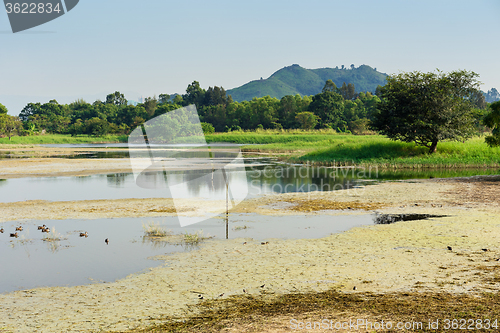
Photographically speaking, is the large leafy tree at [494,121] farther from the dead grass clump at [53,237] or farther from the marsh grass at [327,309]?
the dead grass clump at [53,237]

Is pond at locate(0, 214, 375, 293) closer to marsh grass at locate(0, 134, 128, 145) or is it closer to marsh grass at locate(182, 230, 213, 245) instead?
marsh grass at locate(182, 230, 213, 245)

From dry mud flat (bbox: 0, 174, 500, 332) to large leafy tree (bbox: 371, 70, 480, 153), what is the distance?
27.1m

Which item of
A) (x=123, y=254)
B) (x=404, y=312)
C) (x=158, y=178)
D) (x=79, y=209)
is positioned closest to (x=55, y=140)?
(x=158, y=178)

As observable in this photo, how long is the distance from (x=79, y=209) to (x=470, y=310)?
16.7m

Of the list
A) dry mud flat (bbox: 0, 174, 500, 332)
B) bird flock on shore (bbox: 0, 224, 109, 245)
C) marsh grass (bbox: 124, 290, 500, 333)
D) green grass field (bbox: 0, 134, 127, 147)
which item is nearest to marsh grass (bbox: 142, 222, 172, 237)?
bird flock on shore (bbox: 0, 224, 109, 245)

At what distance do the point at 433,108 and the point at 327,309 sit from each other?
128 feet

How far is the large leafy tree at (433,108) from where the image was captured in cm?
4122

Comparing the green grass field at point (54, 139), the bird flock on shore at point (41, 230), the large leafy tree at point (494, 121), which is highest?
the green grass field at point (54, 139)

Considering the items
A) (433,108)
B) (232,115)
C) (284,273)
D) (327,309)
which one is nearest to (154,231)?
(284,273)

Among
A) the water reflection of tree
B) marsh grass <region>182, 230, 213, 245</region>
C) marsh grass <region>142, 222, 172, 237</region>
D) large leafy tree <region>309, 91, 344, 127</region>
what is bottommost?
the water reflection of tree

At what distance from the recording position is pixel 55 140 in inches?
4562

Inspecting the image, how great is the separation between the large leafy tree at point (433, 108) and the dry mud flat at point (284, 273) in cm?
2715

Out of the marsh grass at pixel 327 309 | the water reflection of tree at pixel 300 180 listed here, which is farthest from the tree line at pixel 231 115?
the marsh grass at pixel 327 309

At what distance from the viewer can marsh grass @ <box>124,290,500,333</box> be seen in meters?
6.69
